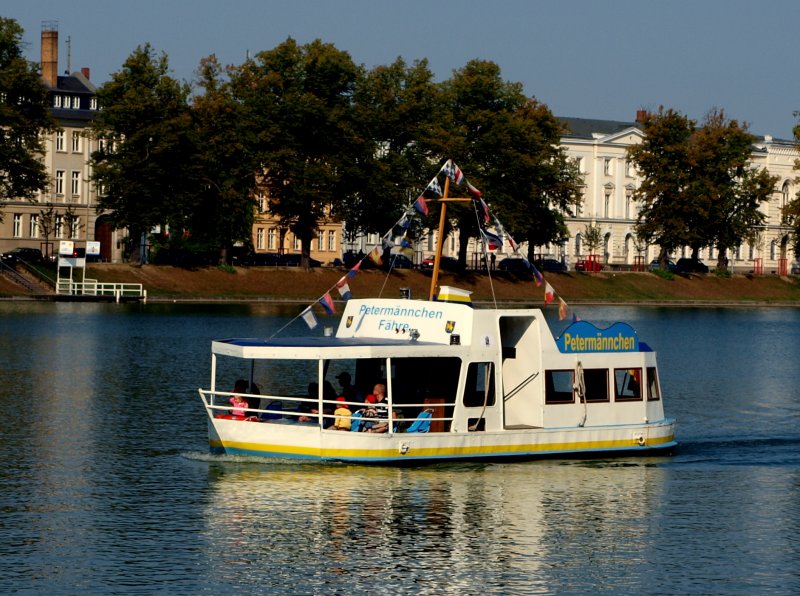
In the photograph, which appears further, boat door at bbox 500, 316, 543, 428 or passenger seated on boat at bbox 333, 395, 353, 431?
boat door at bbox 500, 316, 543, 428

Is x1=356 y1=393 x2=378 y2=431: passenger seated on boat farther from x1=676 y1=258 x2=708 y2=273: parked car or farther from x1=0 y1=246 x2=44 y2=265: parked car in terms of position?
x1=676 y1=258 x2=708 y2=273: parked car

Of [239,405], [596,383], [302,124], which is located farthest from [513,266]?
[239,405]

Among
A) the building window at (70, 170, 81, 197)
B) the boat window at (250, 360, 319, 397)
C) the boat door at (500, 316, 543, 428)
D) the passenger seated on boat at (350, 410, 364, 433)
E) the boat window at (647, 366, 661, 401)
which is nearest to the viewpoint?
the passenger seated on boat at (350, 410, 364, 433)

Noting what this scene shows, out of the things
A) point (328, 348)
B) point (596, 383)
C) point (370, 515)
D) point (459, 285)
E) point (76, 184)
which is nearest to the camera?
point (370, 515)

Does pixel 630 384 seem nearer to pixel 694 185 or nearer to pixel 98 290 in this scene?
pixel 98 290

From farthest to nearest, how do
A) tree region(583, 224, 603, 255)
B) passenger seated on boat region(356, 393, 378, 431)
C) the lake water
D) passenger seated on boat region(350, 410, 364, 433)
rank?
tree region(583, 224, 603, 255)
passenger seated on boat region(356, 393, 378, 431)
passenger seated on boat region(350, 410, 364, 433)
the lake water

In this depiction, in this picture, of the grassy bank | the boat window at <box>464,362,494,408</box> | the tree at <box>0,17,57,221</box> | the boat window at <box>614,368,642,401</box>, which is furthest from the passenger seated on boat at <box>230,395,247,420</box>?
the tree at <box>0,17,57,221</box>

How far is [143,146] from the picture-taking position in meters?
132

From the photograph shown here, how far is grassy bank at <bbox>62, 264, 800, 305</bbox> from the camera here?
132375 mm

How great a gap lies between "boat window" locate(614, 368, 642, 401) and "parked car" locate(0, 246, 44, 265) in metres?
93.1

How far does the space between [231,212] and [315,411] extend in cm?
9710

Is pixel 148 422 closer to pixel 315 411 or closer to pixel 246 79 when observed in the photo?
pixel 315 411

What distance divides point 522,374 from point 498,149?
106 meters

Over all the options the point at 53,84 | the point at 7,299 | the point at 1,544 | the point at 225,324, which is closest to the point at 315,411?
the point at 1,544
